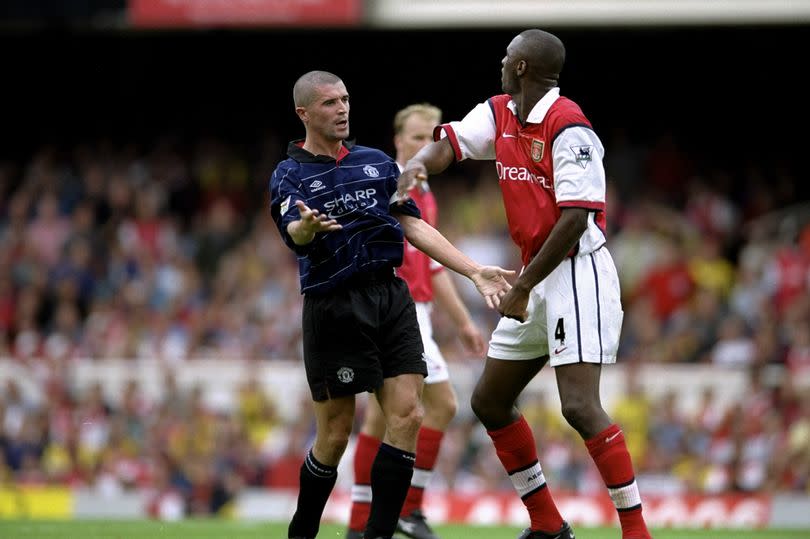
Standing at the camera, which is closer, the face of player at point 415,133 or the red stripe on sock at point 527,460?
the red stripe on sock at point 527,460

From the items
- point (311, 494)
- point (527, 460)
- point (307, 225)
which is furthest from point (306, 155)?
point (527, 460)

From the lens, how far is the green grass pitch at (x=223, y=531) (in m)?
9.95

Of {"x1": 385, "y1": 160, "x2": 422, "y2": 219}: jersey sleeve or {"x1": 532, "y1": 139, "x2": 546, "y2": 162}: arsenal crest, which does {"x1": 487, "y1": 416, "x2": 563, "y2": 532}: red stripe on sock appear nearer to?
{"x1": 385, "y1": 160, "x2": 422, "y2": 219}: jersey sleeve

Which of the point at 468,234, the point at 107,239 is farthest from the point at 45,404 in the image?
the point at 468,234

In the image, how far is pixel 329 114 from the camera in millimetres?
7168

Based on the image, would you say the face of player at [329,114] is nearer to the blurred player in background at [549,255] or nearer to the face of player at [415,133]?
the blurred player in background at [549,255]

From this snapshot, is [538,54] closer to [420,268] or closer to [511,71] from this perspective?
[511,71]

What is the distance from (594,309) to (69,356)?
36.3 ft

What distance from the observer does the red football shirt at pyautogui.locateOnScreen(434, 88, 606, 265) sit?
6.88 m

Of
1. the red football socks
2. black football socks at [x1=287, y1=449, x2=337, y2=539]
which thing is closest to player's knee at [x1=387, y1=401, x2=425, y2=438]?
black football socks at [x1=287, y1=449, x2=337, y2=539]

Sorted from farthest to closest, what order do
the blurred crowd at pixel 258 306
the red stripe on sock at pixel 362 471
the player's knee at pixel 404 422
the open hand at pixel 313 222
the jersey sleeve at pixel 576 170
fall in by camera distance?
the blurred crowd at pixel 258 306, the red stripe on sock at pixel 362 471, the player's knee at pixel 404 422, the jersey sleeve at pixel 576 170, the open hand at pixel 313 222

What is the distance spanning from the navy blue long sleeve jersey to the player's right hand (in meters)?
0.10

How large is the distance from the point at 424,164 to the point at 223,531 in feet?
14.7

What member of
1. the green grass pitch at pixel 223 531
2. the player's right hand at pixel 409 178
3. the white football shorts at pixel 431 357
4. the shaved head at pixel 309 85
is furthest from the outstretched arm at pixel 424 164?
the green grass pitch at pixel 223 531
